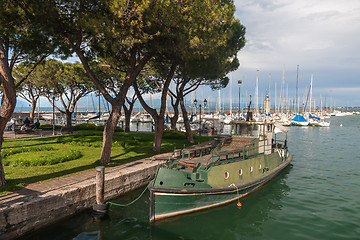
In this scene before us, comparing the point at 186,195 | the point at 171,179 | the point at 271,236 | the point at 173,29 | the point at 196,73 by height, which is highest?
the point at 173,29

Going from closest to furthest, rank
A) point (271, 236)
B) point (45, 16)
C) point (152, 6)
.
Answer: point (271, 236) → point (45, 16) → point (152, 6)

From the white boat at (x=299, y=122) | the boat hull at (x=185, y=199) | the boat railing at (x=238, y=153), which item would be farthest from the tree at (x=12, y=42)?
the white boat at (x=299, y=122)

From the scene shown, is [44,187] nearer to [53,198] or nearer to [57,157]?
[53,198]

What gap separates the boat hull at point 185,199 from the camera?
374 inches

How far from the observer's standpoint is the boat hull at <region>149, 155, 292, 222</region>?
9.50 metres

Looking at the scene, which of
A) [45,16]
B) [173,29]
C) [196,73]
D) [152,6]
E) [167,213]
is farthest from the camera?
[196,73]

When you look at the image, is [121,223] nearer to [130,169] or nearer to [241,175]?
[130,169]

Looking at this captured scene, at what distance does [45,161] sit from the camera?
13.5 meters

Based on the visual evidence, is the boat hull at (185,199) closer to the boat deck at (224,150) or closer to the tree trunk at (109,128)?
the boat deck at (224,150)

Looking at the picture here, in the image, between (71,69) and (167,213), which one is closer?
(167,213)

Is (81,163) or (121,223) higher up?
(81,163)

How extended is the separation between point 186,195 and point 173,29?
972 cm

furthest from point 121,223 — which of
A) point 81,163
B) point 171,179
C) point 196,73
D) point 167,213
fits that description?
point 196,73

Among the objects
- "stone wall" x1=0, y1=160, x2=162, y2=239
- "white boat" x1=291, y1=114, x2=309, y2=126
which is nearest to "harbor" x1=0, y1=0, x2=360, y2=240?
"stone wall" x1=0, y1=160, x2=162, y2=239
